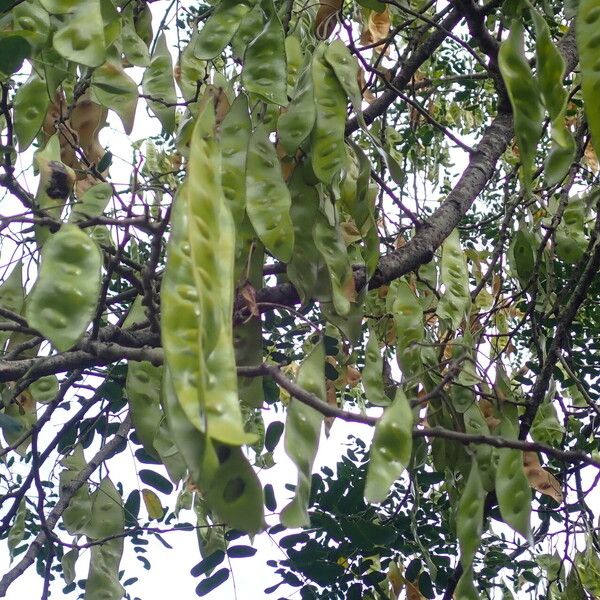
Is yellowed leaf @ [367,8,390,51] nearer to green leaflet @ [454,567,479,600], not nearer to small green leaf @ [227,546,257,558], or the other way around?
small green leaf @ [227,546,257,558]

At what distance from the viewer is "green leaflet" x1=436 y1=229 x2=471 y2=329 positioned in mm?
1780

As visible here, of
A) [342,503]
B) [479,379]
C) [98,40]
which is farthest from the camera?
[342,503]

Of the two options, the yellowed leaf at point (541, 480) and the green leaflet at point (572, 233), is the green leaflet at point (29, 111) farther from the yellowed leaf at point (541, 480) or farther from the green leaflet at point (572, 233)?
the green leaflet at point (572, 233)

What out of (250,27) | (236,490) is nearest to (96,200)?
(250,27)

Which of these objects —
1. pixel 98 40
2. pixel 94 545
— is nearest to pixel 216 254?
pixel 98 40

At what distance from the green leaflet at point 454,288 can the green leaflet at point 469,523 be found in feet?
1.84

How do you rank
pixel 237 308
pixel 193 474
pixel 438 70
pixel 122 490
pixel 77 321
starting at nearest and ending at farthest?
pixel 193 474
pixel 77 321
pixel 237 308
pixel 122 490
pixel 438 70

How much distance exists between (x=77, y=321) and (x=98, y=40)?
0.37m

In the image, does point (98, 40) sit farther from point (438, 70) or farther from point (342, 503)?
point (438, 70)

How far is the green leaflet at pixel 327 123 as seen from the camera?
127cm

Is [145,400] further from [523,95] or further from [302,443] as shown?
[523,95]

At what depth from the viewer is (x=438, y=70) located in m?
3.85

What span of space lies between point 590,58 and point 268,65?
569mm

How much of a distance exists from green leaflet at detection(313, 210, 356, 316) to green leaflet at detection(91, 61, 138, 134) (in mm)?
371
